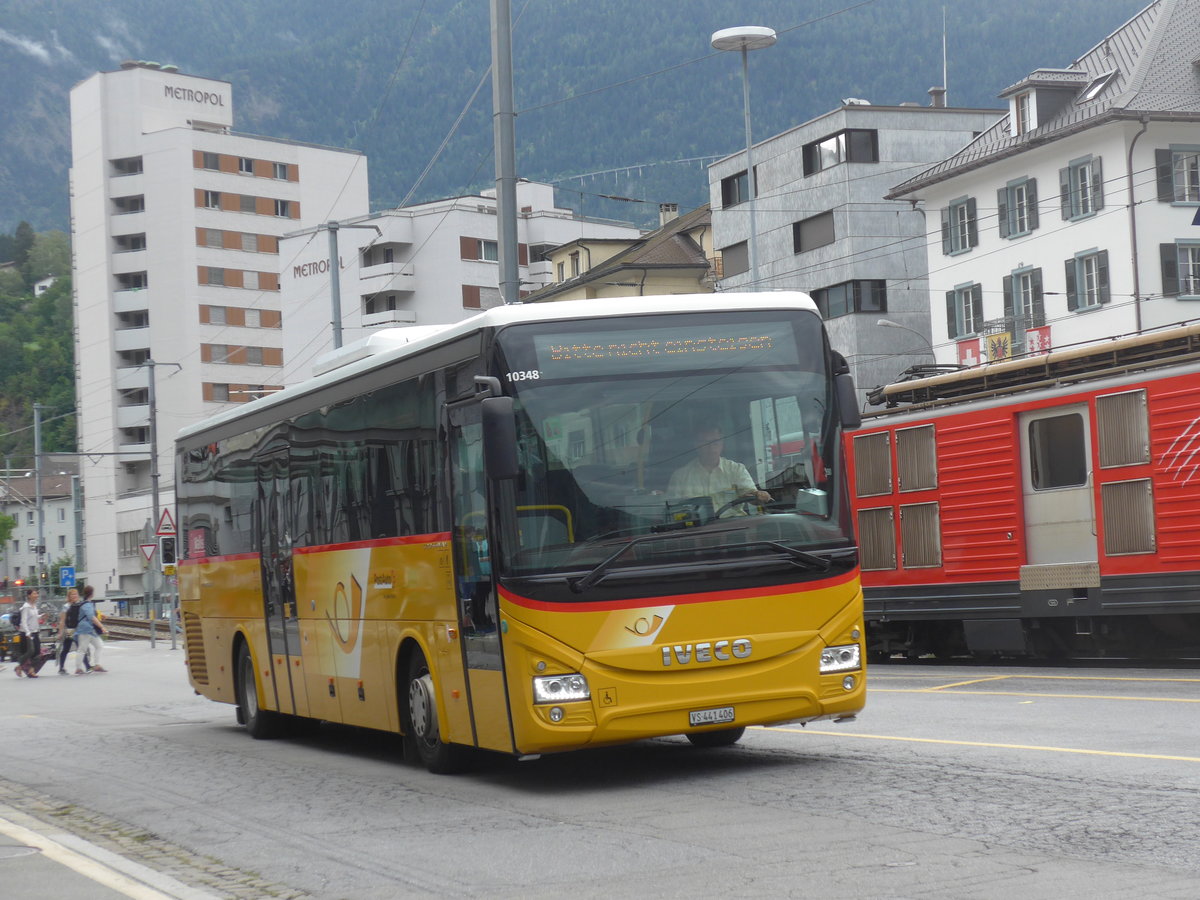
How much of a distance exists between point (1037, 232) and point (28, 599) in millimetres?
28715

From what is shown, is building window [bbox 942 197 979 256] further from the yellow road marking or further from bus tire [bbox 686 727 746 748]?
bus tire [bbox 686 727 746 748]

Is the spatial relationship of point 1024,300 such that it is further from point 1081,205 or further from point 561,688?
point 561,688

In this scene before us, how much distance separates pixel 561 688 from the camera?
1073cm

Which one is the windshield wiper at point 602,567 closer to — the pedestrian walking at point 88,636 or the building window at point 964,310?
the pedestrian walking at point 88,636

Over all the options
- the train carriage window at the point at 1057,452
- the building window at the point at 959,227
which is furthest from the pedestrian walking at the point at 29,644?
the building window at the point at 959,227

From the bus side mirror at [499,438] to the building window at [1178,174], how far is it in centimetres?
3964

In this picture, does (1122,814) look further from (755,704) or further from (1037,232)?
(1037,232)

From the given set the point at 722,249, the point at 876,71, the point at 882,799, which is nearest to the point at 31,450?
the point at 722,249

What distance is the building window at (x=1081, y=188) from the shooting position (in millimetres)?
47625

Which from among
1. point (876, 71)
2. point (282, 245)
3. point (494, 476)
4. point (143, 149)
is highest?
point (876, 71)

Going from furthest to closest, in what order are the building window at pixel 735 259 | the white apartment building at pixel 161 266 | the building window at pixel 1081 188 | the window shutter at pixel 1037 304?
1. the white apartment building at pixel 161 266
2. the building window at pixel 735 259
3. the window shutter at pixel 1037 304
4. the building window at pixel 1081 188

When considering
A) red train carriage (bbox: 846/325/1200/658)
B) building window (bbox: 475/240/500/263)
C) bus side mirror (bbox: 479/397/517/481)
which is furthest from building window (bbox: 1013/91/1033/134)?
building window (bbox: 475/240/500/263)

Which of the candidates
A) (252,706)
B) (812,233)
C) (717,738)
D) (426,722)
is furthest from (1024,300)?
(426,722)

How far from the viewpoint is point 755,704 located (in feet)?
36.2
